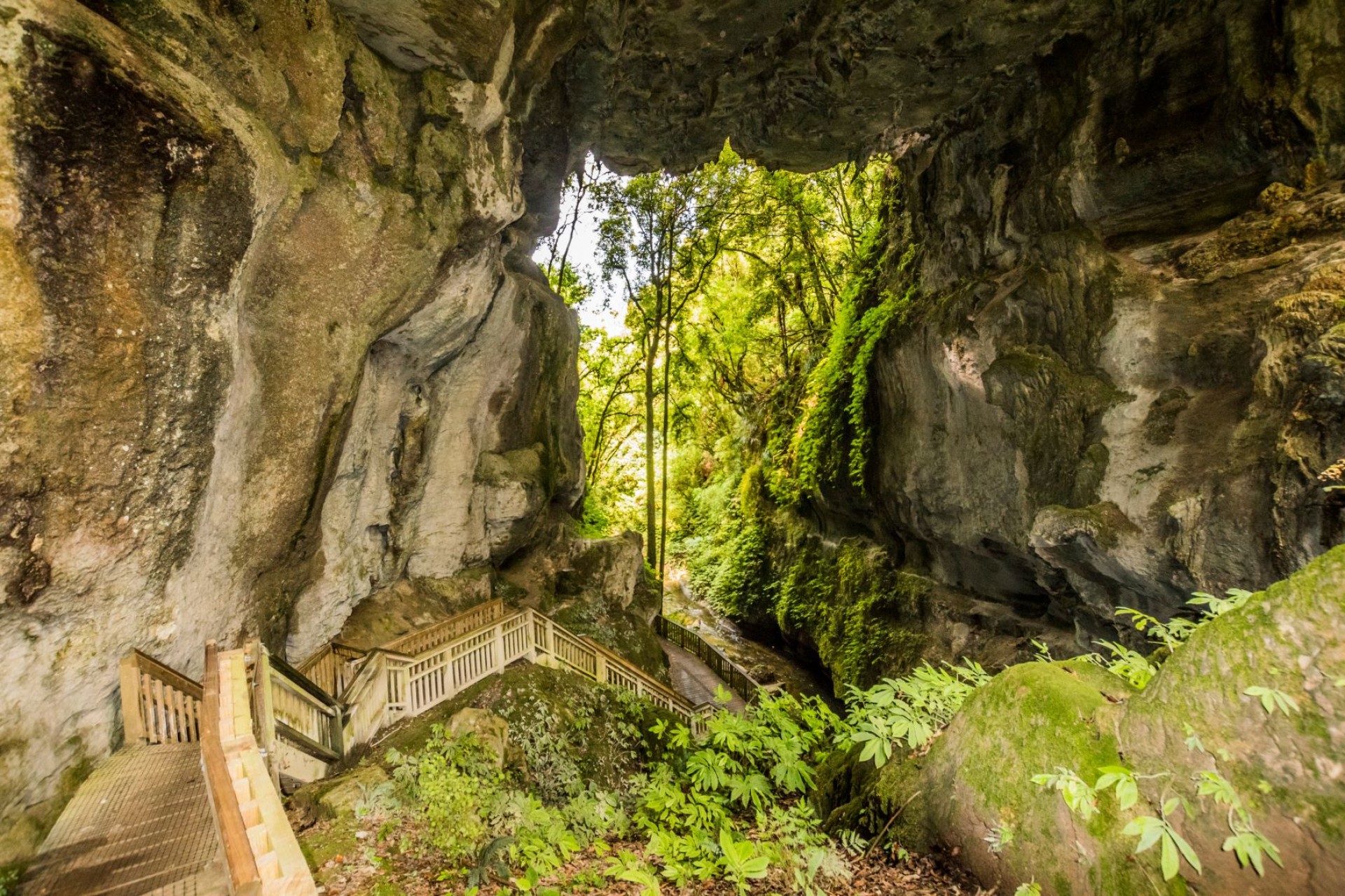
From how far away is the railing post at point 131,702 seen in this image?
5.07 m

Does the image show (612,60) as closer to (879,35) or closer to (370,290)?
(879,35)

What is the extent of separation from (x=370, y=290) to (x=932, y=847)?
8487mm

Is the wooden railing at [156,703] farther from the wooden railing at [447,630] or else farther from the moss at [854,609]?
the moss at [854,609]

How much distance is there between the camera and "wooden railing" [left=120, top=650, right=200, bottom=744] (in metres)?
5.14

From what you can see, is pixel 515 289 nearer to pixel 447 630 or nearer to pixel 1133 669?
pixel 447 630

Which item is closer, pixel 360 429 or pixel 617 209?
pixel 360 429

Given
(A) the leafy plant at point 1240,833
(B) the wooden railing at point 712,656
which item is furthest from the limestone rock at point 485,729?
(B) the wooden railing at point 712,656

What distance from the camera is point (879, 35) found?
33.1ft

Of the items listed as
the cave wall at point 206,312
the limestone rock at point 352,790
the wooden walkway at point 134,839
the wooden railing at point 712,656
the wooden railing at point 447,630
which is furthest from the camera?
the wooden railing at point 712,656

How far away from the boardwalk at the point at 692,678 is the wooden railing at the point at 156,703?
9.35 metres

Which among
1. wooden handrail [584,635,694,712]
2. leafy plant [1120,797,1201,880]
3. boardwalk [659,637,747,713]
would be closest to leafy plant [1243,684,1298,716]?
leafy plant [1120,797,1201,880]

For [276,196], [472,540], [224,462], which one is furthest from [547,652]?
[276,196]

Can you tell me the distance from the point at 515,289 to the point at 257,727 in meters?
8.63

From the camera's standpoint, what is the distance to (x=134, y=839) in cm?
396
